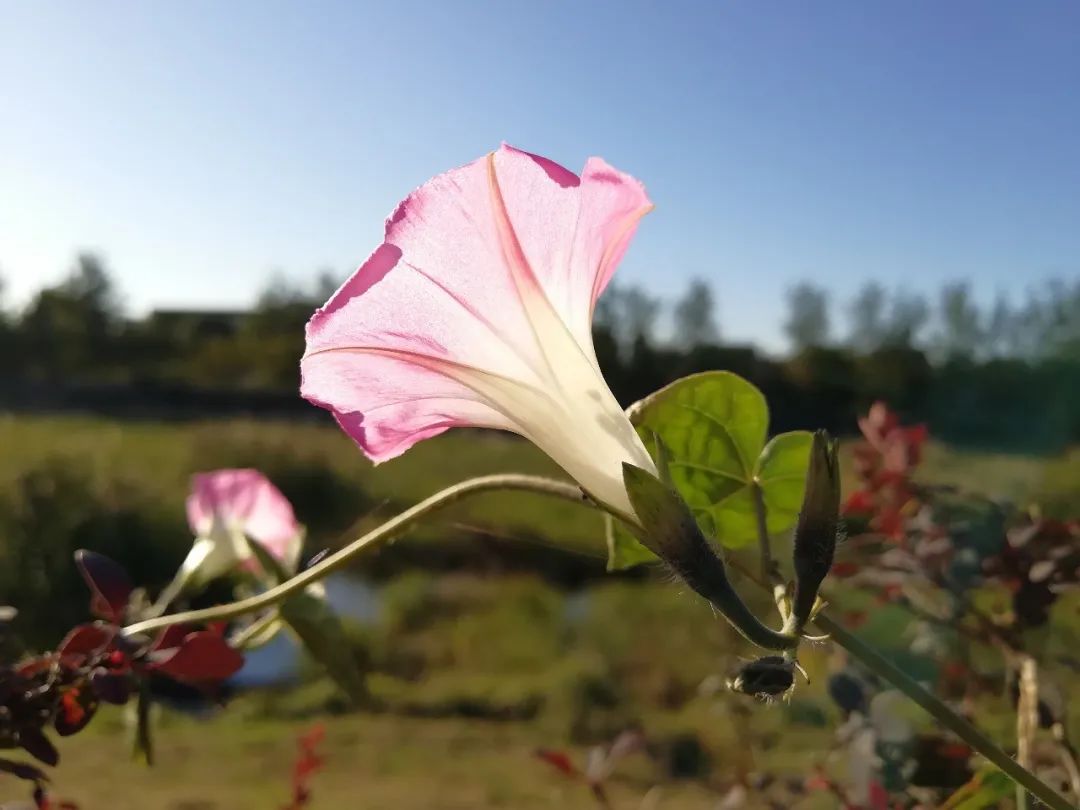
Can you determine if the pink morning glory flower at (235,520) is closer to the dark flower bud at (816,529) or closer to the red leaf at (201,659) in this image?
the red leaf at (201,659)

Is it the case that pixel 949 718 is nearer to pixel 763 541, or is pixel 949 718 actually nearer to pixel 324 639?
pixel 763 541

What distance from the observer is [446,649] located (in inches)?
113

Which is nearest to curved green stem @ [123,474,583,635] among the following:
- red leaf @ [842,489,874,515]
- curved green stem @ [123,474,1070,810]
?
curved green stem @ [123,474,1070,810]

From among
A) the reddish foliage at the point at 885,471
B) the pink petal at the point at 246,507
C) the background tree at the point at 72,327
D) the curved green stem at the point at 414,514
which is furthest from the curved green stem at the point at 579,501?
the background tree at the point at 72,327

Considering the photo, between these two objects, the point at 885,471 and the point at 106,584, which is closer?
the point at 106,584

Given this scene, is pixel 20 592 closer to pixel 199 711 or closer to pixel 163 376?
pixel 199 711

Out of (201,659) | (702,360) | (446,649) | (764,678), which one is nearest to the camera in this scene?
(764,678)

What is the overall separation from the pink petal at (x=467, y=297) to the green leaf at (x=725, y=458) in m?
0.06

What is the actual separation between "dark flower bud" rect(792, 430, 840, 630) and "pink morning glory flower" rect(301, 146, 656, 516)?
0.16ft

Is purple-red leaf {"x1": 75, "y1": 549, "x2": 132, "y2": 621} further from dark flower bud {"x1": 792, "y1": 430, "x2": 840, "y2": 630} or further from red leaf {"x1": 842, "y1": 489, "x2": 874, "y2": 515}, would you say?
red leaf {"x1": 842, "y1": 489, "x2": 874, "y2": 515}

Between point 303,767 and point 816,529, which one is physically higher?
point 816,529

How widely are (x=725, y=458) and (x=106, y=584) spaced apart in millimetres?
205

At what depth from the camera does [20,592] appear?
2.79 meters

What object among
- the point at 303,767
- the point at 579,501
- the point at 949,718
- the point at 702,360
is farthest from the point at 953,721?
the point at 702,360
